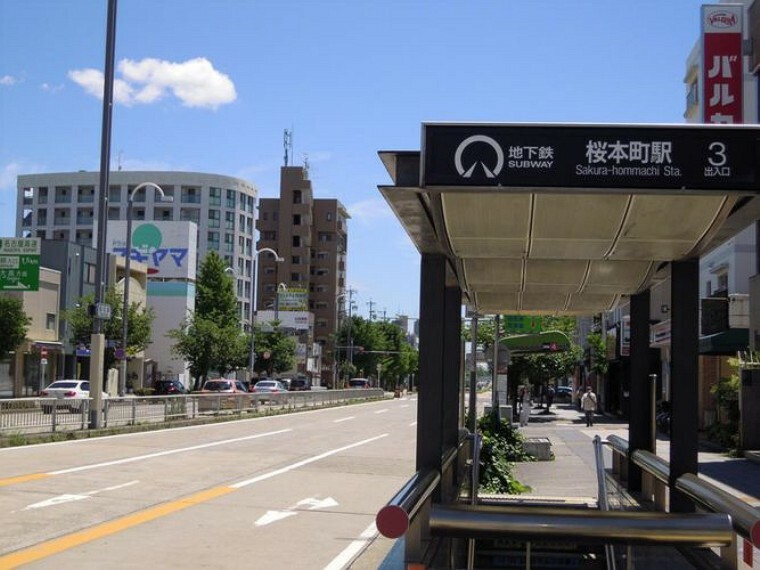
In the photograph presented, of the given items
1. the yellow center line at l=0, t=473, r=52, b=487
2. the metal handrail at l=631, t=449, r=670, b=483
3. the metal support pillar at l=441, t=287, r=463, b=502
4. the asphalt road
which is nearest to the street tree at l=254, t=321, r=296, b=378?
the asphalt road

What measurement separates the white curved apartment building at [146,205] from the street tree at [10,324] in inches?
3181

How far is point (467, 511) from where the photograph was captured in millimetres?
5336

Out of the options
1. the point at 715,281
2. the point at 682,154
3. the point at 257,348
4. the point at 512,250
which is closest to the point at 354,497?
the point at 512,250

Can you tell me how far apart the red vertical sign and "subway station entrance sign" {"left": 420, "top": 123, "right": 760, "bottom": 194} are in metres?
24.0

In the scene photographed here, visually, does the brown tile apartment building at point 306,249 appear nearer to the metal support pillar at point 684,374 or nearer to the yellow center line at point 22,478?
the yellow center line at point 22,478

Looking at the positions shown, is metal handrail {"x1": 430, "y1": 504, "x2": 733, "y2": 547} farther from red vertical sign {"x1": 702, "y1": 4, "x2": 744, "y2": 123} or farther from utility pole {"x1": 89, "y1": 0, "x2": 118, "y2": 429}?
red vertical sign {"x1": 702, "y1": 4, "x2": 744, "y2": 123}

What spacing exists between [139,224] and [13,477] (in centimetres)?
7182

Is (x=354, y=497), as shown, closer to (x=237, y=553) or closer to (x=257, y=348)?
(x=237, y=553)

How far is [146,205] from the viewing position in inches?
4921

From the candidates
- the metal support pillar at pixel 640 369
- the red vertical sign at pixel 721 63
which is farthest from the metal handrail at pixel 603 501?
the red vertical sign at pixel 721 63

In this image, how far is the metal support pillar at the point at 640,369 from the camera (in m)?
9.95

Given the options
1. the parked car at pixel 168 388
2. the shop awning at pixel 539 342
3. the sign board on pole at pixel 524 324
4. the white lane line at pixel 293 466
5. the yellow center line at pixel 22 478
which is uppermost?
the sign board on pole at pixel 524 324

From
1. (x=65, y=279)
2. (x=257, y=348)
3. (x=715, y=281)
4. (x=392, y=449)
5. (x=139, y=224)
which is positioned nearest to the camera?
(x=392, y=449)

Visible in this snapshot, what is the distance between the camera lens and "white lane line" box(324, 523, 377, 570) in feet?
30.5
